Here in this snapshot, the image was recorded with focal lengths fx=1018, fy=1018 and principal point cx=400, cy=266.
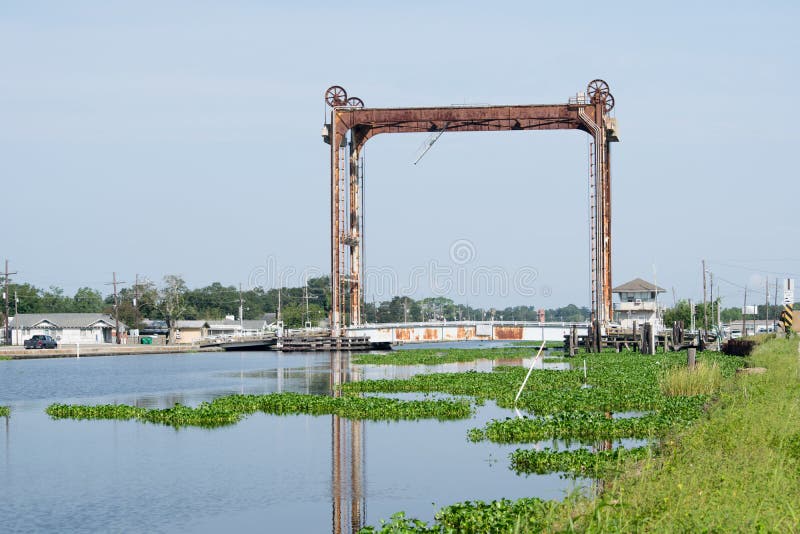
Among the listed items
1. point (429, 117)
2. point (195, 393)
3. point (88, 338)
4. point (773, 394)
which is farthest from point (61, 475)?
point (88, 338)

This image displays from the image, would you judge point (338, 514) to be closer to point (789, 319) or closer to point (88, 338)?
point (789, 319)

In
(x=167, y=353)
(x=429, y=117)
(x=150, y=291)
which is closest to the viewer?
(x=429, y=117)

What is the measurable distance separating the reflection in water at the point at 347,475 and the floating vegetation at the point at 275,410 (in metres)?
1.39

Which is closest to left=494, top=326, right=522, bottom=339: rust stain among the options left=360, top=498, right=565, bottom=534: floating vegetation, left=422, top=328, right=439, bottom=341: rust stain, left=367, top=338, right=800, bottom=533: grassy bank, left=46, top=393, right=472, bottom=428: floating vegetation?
left=422, top=328, right=439, bottom=341: rust stain

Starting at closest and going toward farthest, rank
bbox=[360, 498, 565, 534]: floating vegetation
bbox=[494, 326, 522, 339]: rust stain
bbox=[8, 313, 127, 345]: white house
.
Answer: bbox=[360, 498, 565, 534]: floating vegetation
bbox=[494, 326, 522, 339]: rust stain
bbox=[8, 313, 127, 345]: white house

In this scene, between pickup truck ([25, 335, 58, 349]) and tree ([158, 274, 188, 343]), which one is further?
tree ([158, 274, 188, 343])

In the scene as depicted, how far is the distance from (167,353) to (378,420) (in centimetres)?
7912

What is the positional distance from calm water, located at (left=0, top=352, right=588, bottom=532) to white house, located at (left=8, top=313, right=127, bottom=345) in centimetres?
9446

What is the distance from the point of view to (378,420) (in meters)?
33.1

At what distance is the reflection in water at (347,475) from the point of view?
18.5 m

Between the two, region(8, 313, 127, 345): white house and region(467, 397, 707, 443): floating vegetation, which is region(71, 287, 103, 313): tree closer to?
region(8, 313, 127, 345): white house

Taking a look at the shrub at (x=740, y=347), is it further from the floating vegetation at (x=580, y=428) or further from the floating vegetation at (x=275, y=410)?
the floating vegetation at (x=580, y=428)

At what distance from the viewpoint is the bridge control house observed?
4395 inches

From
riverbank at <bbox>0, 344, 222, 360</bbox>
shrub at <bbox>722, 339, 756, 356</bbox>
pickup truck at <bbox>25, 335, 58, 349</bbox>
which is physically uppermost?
shrub at <bbox>722, 339, 756, 356</bbox>
